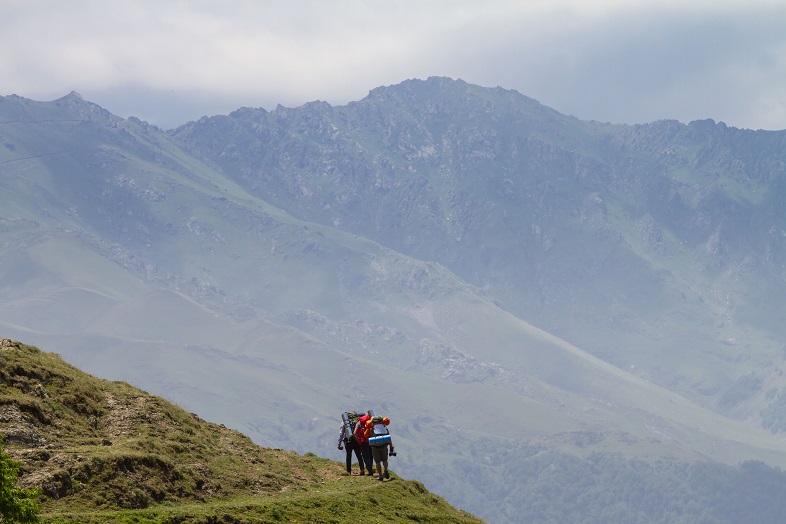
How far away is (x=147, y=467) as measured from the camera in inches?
2080

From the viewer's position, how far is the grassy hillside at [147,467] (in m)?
48.5

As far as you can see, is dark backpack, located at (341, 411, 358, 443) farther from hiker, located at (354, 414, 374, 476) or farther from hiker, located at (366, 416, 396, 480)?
hiker, located at (366, 416, 396, 480)

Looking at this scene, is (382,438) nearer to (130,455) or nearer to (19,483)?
(130,455)

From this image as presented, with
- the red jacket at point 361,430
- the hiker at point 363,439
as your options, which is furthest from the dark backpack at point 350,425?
the red jacket at point 361,430

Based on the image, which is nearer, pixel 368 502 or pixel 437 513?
pixel 368 502

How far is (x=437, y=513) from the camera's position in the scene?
62.8m

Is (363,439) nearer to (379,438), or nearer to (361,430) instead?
(361,430)

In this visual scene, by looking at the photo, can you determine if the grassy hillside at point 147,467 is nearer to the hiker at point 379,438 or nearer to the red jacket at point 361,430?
the hiker at point 379,438

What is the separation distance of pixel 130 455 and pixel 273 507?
6943 millimetres

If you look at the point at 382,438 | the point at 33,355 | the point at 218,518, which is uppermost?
the point at 33,355

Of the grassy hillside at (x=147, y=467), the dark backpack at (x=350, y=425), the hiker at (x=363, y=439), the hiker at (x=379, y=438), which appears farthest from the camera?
the dark backpack at (x=350, y=425)

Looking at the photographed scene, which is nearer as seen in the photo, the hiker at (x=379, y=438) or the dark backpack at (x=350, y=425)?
the hiker at (x=379, y=438)

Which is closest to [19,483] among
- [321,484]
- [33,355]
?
[33,355]

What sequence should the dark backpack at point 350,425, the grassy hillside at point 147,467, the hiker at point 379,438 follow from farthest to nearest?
1. the dark backpack at point 350,425
2. the hiker at point 379,438
3. the grassy hillside at point 147,467
